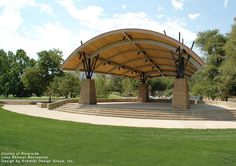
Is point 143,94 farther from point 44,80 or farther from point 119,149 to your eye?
point 119,149

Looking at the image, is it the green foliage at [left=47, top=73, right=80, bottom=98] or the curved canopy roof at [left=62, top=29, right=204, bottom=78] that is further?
the green foliage at [left=47, top=73, right=80, bottom=98]

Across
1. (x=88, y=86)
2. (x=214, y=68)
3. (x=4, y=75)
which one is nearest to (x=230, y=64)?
(x=214, y=68)

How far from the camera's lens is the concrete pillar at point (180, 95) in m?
27.9

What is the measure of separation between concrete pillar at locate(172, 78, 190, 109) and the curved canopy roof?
7.91 feet

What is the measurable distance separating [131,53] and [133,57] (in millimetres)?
2294

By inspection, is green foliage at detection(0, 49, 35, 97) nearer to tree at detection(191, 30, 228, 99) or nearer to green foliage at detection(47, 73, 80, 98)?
green foliage at detection(47, 73, 80, 98)

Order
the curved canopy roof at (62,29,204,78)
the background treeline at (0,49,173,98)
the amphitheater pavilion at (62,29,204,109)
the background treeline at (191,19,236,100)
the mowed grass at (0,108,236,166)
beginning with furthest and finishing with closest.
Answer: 1. the background treeline at (191,19,236,100)
2. the background treeline at (0,49,173,98)
3. the curved canopy roof at (62,29,204,78)
4. the amphitheater pavilion at (62,29,204,109)
5. the mowed grass at (0,108,236,166)

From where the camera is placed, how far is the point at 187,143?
42.1 ft

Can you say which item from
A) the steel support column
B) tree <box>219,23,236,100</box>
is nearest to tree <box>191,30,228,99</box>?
tree <box>219,23,236,100</box>

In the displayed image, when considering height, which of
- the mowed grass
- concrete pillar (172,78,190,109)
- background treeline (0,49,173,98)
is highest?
background treeline (0,49,173,98)

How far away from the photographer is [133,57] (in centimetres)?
4031

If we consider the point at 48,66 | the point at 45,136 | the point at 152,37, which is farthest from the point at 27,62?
the point at 45,136

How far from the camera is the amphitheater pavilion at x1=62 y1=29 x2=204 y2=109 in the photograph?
93.1ft

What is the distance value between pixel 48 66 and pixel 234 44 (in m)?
28.0
